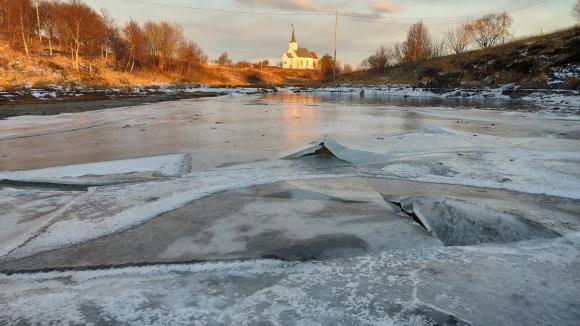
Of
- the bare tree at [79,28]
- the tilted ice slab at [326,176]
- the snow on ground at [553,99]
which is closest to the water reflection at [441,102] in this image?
the snow on ground at [553,99]

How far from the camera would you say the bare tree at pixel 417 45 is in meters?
57.3

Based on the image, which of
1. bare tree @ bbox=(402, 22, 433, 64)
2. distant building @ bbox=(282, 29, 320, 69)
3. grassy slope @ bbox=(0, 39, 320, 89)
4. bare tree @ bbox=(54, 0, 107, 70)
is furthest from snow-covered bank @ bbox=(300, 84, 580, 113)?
distant building @ bbox=(282, 29, 320, 69)

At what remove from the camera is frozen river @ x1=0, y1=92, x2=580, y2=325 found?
7.29 feet

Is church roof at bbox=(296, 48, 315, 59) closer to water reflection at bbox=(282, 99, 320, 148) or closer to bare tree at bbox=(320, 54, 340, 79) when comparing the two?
bare tree at bbox=(320, 54, 340, 79)

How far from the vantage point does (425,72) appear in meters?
45.6

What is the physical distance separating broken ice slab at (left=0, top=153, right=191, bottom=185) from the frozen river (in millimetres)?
42

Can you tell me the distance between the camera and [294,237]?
326 cm

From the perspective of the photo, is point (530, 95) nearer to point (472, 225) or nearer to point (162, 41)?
point (472, 225)

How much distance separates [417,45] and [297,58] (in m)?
83.1

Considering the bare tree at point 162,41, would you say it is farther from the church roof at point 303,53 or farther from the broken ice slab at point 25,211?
the church roof at point 303,53

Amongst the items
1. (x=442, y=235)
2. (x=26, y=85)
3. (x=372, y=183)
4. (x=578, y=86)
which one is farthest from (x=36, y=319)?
(x=26, y=85)

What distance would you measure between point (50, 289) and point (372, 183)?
3.57 m

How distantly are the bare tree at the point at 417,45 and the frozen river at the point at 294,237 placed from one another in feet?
179

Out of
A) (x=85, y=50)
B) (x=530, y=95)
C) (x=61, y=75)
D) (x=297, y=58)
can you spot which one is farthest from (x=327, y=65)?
(x=297, y=58)
